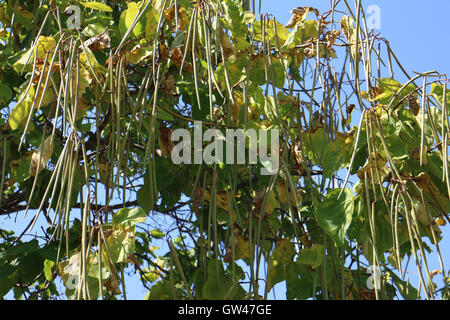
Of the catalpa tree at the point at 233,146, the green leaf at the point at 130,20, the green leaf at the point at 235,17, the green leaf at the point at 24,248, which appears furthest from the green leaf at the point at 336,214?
the green leaf at the point at 24,248

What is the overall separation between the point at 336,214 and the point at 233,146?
12.5 inches

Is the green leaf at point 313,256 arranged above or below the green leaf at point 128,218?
below

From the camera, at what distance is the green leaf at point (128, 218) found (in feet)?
3.67

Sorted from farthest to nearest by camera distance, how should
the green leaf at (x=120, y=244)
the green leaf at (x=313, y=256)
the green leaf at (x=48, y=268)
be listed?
the green leaf at (x=48, y=268) → the green leaf at (x=313, y=256) → the green leaf at (x=120, y=244)

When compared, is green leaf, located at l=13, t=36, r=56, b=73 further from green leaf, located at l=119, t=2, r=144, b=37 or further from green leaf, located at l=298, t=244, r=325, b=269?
green leaf, located at l=298, t=244, r=325, b=269

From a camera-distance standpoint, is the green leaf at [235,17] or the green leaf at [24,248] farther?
the green leaf at [24,248]

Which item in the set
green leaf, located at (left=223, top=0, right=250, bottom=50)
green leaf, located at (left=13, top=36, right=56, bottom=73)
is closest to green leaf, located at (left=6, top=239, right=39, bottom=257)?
green leaf, located at (left=13, top=36, right=56, bottom=73)

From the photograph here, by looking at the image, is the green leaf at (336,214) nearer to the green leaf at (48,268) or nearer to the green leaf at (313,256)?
the green leaf at (313,256)

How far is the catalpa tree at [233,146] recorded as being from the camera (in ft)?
3.71

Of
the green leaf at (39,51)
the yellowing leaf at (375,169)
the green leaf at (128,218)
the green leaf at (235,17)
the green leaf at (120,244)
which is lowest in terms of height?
the green leaf at (120,244)

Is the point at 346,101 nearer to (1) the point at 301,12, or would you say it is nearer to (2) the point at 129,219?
(1) the point at 301,12

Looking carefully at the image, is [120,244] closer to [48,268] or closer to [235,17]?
[48,268]

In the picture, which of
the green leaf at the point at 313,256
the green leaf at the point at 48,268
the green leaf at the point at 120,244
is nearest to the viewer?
the green leaf at the point at 120,244
